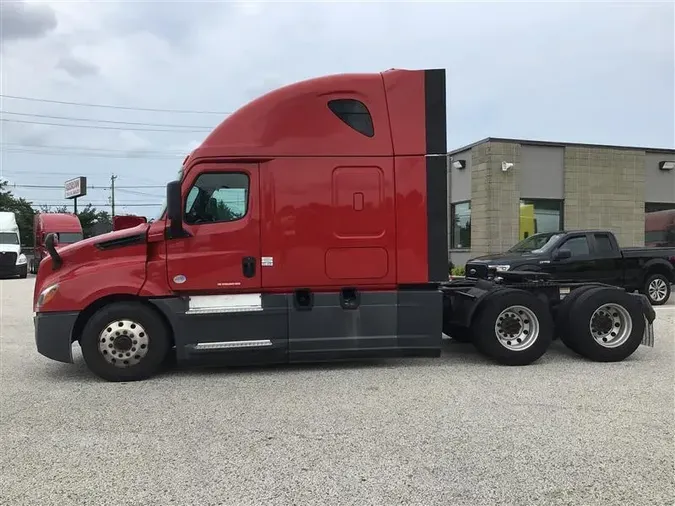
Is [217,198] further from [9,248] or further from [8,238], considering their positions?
[8,238]

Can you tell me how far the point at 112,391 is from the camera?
19.5 feet

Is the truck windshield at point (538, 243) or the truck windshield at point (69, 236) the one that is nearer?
the truck windshield at point (538, 243)

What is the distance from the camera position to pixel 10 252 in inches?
1030

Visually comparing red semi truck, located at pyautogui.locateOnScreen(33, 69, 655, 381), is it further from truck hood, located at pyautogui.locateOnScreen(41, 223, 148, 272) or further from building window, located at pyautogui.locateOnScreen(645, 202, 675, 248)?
building window, located at pyautogui.locateOnScreen(645, 202, 675, 248)

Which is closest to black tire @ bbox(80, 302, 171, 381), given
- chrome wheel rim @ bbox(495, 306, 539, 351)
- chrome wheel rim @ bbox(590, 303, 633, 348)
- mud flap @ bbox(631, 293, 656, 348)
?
chrome wheel rim @ bbox(495, 306, 539, 351)

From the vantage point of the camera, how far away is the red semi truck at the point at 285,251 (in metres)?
6.33

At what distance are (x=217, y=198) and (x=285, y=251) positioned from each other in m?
1.01

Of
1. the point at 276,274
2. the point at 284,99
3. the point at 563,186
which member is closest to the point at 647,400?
the point at 276,274

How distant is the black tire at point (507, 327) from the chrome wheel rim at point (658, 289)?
758cm

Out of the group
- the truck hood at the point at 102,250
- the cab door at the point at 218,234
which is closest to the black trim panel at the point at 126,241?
the truck hood at the point at 102,250

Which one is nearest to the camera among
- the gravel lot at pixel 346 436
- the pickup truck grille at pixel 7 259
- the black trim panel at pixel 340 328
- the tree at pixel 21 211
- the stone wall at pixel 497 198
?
the gravel lot at pixel 346 436

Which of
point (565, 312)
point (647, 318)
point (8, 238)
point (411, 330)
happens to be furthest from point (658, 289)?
point (8, 238)

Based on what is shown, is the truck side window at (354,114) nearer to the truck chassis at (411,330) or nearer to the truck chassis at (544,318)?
the truck chassis at (411,330)

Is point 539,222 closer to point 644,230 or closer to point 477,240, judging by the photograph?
point 477,240
